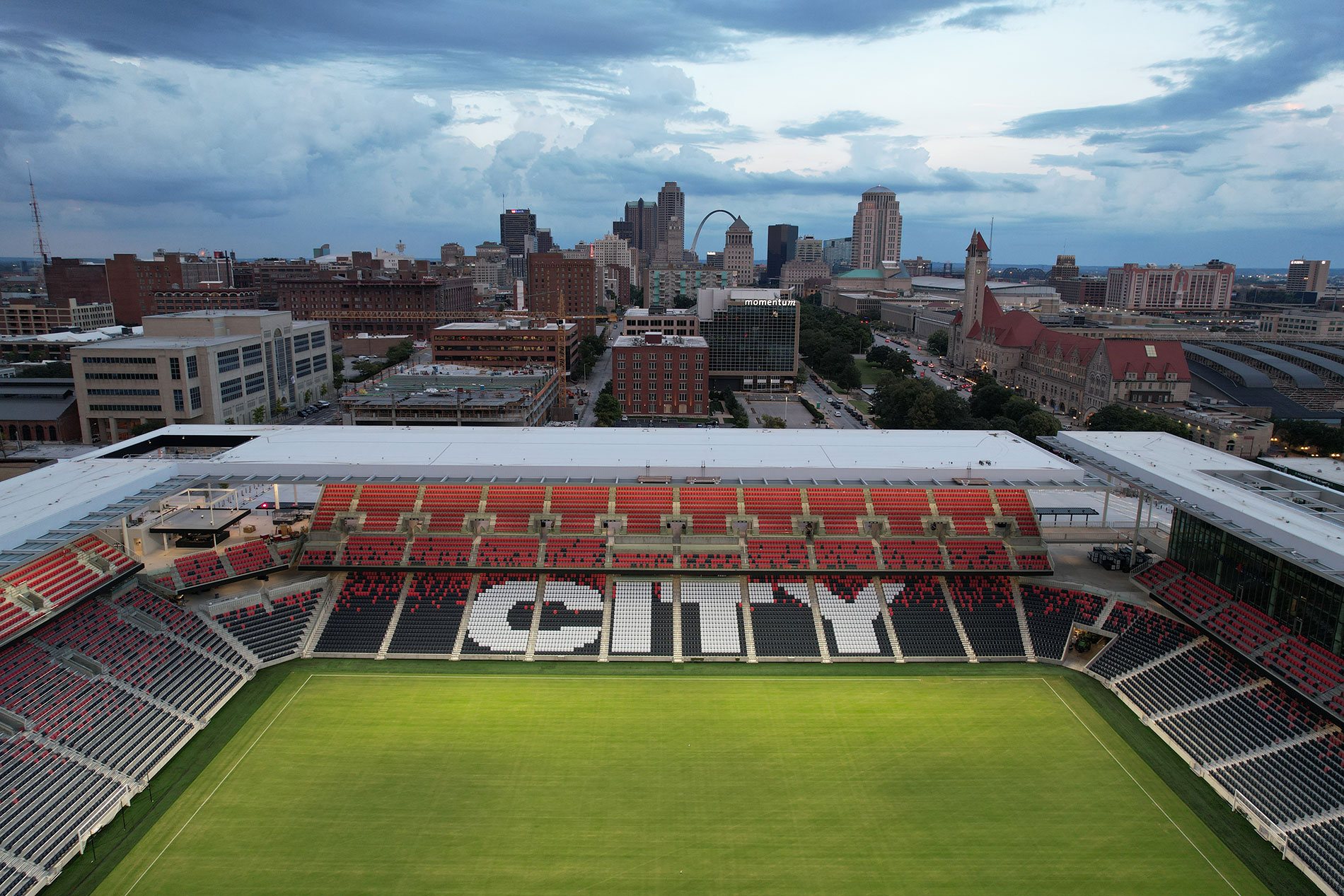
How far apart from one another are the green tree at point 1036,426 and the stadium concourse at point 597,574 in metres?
36.8

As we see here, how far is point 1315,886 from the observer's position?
997 inches

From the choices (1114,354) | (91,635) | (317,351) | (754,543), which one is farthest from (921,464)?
(317,351)

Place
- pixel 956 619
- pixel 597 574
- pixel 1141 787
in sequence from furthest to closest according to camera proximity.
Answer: pixel 597 574 < pixel 956 619 < pixel 1141 787

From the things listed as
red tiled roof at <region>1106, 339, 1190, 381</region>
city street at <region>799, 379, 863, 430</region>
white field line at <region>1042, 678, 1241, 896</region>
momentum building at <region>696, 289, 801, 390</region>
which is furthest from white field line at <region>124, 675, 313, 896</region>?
red tiled roof at <region>1106, 339, 1190, 381</region>

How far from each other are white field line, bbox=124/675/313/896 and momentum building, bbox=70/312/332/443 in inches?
2214

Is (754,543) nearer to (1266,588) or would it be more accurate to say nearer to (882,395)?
(1266,588)

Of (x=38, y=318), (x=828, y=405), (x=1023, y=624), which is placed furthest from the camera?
(x=38, y=318)

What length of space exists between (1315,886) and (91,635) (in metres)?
44.1

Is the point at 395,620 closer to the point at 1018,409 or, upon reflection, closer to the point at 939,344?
the point at 1018,409

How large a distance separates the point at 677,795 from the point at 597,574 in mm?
15591

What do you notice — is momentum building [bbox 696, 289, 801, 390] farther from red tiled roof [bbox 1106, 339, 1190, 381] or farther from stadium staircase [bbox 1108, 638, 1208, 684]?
stadium staircase [bbox 1108, 638, 1208, 684]

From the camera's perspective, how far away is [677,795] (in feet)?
98.8

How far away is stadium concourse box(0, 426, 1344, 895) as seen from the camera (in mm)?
32812

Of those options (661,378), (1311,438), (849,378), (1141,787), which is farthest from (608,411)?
(1141,787)
